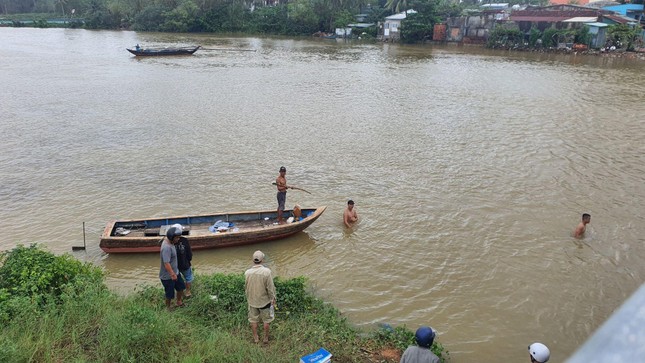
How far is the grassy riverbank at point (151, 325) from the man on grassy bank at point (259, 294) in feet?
0.98

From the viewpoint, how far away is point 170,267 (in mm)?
7855

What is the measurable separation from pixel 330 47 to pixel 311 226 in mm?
48737

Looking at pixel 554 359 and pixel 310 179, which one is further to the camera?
pixel 310 179

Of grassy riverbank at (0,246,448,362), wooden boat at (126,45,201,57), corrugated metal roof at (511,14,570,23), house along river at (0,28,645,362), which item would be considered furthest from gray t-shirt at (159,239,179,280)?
corrugated metal roof at (511,14,570,23)

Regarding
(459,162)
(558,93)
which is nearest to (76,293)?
(459,162)

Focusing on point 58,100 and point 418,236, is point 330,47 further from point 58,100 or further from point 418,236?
point 418,236

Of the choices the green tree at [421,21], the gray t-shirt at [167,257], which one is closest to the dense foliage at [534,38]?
the green tree at [421,21]

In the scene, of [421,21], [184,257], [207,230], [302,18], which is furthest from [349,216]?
[302,18]

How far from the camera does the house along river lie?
10055mm

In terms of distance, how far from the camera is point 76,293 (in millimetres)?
8062

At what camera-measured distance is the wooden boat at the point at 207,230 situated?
35.6 feet

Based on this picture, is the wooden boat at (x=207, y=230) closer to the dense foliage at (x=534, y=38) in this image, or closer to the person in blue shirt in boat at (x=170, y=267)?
the person in blue shirt in boat at (x=170, y=267)

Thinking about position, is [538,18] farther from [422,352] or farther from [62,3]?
[62,3]

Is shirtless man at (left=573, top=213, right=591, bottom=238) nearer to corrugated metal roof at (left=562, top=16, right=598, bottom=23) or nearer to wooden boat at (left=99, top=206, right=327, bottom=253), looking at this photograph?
wooden boat at (left=99, top=206, right=327, bottom=253)
